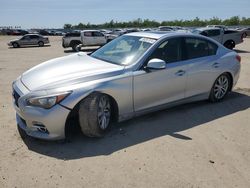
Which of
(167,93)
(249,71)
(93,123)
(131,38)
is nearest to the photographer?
(93,123)

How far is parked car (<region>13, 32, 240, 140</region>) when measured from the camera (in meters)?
4.24

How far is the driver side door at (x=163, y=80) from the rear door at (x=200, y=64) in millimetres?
179

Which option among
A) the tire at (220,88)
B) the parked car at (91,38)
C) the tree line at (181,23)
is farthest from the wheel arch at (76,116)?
the tree line at (181,23)

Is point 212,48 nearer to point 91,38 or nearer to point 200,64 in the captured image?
point 200,64

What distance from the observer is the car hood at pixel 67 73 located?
4453 mm

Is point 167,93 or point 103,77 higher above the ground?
point 103,77

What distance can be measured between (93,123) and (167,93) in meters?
1.64

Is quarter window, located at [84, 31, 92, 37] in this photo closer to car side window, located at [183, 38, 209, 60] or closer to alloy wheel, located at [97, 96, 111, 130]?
car side window, located at [183, 38, 209, 60]

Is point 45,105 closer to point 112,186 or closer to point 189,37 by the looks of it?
point 112,186

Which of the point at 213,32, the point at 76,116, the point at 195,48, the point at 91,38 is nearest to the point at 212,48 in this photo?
the point at 195,48

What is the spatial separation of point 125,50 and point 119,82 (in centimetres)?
103

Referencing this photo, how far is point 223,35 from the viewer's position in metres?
19.6

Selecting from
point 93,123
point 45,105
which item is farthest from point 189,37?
point 45,105

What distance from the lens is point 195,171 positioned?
374 centimetres
